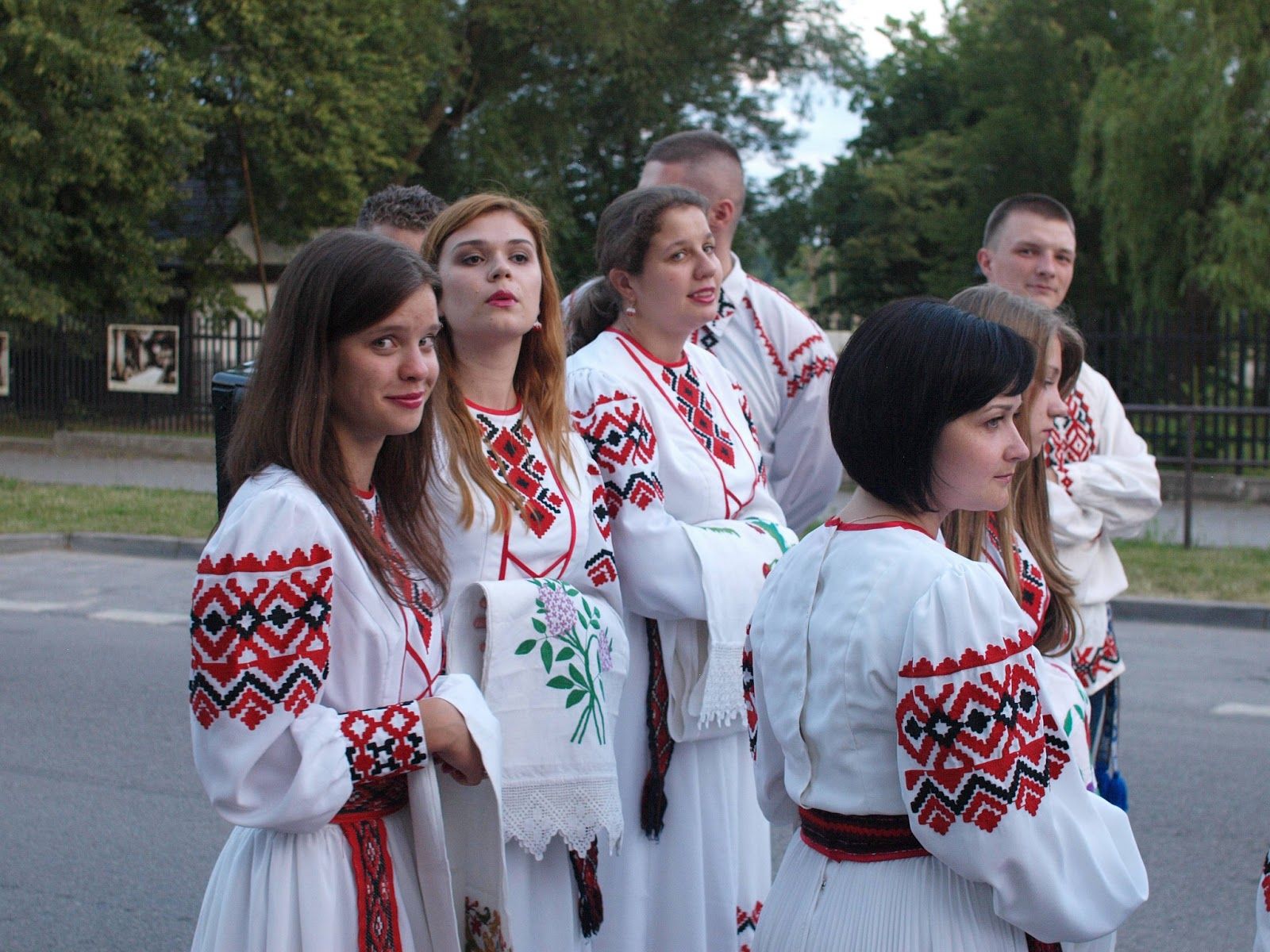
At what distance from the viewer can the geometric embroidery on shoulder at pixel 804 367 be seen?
4336 millimetres

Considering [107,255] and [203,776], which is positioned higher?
[107,255]

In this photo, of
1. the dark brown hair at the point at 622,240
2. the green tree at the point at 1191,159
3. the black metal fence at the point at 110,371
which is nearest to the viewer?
the dark brown hair at the point at 622,240

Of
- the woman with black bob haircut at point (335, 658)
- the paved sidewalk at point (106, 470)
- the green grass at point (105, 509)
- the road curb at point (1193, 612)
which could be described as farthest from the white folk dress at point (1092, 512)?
the paved sidewalk at point (106, 470)

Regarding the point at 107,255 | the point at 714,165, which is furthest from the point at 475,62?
the point at 714,165

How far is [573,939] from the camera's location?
9.62 ft

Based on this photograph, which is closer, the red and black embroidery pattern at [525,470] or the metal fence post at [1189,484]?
the red and black embroidery pattern at [525,470]

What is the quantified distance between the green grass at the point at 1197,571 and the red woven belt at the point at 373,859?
849cm

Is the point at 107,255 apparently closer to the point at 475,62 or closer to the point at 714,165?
the point at 475,62

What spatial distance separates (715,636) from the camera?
328 centimetres

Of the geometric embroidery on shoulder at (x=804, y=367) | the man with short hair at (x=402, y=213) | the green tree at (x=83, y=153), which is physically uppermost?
the green tree at (x=83, y=153)

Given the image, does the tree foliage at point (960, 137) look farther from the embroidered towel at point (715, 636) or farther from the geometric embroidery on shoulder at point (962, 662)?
the geometric embroidery on shoulder at point (962, 662)

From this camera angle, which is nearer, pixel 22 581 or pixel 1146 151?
pixel 22 581

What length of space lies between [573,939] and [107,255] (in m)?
20.4

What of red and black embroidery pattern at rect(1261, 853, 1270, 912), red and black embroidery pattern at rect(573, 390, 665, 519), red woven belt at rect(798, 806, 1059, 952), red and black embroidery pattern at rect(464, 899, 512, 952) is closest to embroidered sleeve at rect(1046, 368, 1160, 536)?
red and black embroidery pattern at rect(573, 390, 665, 519)
